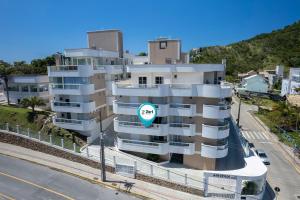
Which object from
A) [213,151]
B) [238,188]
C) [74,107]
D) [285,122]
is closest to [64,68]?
[74,107]

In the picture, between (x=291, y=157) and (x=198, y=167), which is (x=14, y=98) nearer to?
(x=198, y=167)

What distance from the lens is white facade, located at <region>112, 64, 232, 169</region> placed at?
25.0 meters

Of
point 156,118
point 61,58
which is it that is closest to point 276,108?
point 156,118

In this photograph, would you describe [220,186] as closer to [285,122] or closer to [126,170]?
[126,170]

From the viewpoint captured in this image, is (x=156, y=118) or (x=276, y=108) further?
(x=276, y=108)

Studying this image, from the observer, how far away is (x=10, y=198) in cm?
2017

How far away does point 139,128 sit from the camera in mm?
27375

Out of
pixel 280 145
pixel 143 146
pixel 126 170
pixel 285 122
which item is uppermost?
pixel 143 146

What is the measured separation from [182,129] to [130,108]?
297 inches

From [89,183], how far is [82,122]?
35.3ft

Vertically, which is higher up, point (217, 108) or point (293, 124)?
point (217, 108)

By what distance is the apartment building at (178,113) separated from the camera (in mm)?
25047

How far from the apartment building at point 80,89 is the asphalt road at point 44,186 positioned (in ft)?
29.1

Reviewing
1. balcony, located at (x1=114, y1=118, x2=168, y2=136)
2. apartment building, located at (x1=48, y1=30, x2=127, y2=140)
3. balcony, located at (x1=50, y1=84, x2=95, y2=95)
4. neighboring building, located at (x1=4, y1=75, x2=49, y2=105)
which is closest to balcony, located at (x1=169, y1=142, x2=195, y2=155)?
balcony, located at (x1=114, y1=118, x2=168, y2=136)
